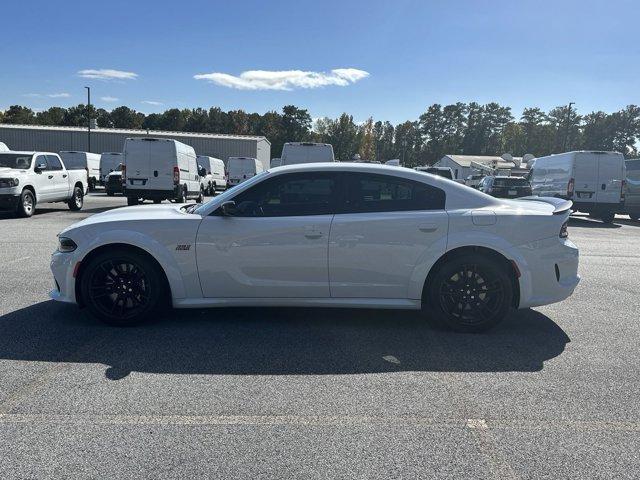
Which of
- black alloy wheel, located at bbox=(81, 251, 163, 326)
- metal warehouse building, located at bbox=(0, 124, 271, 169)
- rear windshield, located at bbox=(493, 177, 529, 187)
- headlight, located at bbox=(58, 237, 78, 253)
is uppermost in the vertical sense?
metal warehouse building, located at bbox=(0, 124, 271, 169)

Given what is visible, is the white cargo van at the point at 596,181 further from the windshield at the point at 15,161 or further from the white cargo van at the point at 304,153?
the windshield at the point at 15,161

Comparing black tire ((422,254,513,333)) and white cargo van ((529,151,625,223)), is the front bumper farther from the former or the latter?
white cargo van ((529,151,625,223))

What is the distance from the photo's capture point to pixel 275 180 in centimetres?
473

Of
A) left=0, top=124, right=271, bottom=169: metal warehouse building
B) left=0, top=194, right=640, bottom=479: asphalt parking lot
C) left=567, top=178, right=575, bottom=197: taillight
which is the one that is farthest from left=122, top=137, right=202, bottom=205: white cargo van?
left=0, top=124, right=271, bottom=169: metal warehouse building

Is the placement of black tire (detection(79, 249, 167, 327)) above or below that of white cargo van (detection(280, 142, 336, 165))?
below

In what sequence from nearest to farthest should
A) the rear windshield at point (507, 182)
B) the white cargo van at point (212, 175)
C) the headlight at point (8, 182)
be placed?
the headlight at point (8, 182) < the rear windshield at point (507, 182) < the white cargo van at point (212, 175)

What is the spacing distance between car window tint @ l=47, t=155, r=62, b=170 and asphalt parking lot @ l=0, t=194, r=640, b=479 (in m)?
10.8

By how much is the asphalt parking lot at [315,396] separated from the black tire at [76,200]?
11.6 meters

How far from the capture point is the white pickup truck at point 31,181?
13.1 metres

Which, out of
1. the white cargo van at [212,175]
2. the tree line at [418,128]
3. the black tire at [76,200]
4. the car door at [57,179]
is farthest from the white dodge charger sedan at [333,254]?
the tree line at [418,128]

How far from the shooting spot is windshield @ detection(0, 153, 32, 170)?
44.6ft

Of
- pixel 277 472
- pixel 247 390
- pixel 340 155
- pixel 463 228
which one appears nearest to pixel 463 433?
pixel 277 472

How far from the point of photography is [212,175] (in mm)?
28359

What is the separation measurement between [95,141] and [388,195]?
56.6 m
